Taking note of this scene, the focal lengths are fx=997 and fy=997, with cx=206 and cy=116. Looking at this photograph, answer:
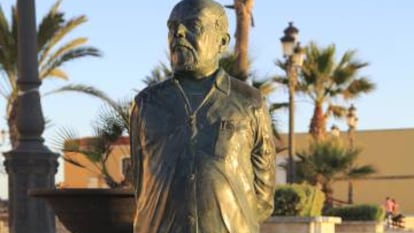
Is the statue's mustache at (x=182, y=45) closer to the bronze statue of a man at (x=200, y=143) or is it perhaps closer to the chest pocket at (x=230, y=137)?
the bronze statue of a man at (x=200, y=143)

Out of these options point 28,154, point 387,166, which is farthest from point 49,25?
point 387,166

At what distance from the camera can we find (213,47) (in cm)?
264

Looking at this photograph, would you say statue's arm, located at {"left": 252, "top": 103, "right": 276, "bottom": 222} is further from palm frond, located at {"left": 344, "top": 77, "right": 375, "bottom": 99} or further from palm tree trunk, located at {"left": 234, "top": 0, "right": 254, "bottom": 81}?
palm frond, located at {"left": 344, "top": 77, "right": 375, "bottom": 99}

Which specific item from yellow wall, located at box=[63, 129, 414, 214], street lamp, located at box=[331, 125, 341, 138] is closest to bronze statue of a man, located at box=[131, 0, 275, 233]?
street lamp, located at box=[331, 125, 341, 138]

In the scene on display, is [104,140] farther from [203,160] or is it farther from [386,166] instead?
[386,166]

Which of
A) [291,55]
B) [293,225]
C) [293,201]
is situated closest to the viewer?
[293,225]

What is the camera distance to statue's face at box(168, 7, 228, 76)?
2.58m

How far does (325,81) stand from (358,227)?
53.7ft

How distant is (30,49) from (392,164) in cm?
4289

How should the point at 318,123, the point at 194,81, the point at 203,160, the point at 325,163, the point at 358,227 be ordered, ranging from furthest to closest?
1. the point at 318,123
2. the point at 325,163
3. the point at 358,227
4. the point at 194,81
5. the point at 203,160

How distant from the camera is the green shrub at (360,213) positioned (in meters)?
22.9

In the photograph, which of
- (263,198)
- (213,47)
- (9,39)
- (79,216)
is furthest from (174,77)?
(9,39)

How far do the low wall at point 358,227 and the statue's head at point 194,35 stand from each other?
1881 cm

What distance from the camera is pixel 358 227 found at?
2186cm
